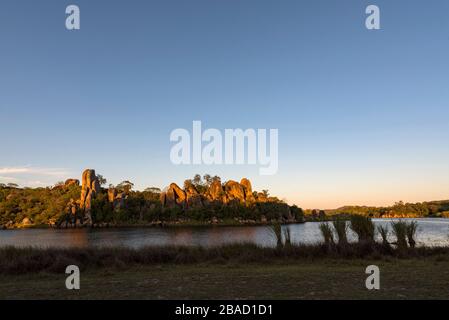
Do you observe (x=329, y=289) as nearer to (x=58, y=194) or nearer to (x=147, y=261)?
(x=147, y=261)

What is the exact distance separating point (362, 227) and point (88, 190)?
15228cm

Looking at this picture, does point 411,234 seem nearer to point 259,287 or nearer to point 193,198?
point 259,287

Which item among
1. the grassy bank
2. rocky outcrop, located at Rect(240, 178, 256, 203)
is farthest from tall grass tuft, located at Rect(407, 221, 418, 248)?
rocky outcrop, located at Rect(240, 178, 256, 203)

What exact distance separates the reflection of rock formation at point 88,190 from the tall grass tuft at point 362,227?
5324 inches

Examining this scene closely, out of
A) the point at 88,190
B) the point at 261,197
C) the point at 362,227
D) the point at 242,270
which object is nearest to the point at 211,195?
the point at 261,197

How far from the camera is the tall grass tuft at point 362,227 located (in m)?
20.9

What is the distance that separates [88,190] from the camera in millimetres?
153875

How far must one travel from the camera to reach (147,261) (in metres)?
16.6

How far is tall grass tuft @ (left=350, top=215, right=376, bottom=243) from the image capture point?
2086 centimetres

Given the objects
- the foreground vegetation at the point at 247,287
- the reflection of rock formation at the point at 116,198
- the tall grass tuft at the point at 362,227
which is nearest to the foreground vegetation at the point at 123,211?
the reflection of rock formation at the point at 116,198

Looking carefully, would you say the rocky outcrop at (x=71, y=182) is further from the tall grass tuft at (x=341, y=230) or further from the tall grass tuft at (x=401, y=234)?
the tall grass tuft at (x=401, y=234)

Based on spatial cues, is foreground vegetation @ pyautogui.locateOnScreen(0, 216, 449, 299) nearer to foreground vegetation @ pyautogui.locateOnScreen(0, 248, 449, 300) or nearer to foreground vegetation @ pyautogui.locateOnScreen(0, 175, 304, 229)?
foreground vegetation @ pyautogui.locateOnScreen(0, 248, 449, 300)
